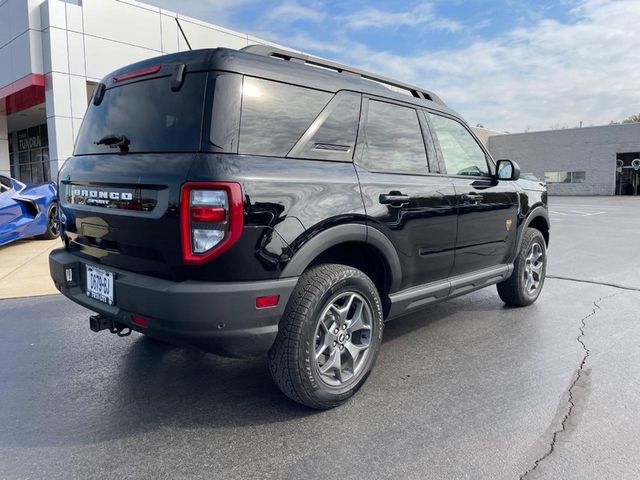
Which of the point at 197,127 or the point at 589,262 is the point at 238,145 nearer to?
the point at 197,127

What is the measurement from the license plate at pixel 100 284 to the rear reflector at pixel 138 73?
120 centimetres

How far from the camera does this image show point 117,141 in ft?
9.81

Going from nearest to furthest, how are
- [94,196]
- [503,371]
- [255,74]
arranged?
[255,74] < [94,196] < [503,371]

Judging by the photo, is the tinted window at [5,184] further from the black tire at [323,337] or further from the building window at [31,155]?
the building window at [31,155]

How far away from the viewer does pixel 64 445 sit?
2602 millimetres

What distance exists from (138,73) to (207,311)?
1.58 meters

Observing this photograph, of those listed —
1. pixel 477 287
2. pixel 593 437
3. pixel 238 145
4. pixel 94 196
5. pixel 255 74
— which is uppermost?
pixel 255 74

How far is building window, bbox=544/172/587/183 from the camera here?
125 ft

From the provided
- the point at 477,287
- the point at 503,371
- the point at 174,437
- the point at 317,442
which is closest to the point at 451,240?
the point at 477,287

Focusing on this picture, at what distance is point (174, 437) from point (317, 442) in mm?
777

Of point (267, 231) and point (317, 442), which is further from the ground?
point (267, 231)

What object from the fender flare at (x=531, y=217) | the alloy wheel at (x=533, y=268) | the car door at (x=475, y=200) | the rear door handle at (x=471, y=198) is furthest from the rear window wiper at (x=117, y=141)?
the alloy wheel at (x=533, y=268)


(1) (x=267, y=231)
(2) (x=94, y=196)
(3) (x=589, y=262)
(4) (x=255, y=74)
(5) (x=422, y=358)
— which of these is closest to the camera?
(1) (x=267, y=231)

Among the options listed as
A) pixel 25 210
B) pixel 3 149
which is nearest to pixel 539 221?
pixel 25 210
